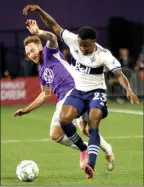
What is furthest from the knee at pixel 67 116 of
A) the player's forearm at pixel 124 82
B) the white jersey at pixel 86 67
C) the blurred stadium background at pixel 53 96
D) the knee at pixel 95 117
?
the blurred stadium background at pixel 53 96

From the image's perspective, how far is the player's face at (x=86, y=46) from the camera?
33.2ft

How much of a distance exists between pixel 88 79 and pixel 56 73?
1303 millimetres

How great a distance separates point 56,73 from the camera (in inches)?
464

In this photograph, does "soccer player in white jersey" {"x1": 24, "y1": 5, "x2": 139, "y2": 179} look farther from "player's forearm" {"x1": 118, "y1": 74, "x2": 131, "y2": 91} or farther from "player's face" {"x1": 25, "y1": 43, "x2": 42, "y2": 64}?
"player's face" {"x1": 25, "y1": 43, "x2": 42, "y2": 64}

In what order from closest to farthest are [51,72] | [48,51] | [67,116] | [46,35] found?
[67,116] < [46,35] < [48,51] < [51,72]

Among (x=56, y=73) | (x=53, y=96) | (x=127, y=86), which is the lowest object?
(x=53, y=96)

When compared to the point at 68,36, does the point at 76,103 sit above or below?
below

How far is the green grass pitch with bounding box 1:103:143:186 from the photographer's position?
41.2ft

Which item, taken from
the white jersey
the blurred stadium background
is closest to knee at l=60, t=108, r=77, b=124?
the white jersey

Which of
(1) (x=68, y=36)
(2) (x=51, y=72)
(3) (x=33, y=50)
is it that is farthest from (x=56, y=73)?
(1) (x=68, y=36)

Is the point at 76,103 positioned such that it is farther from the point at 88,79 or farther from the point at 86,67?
the point at 86,67

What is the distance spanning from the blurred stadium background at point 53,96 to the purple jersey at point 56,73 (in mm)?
2650

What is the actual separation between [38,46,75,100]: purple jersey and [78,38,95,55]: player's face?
1292 millimetres

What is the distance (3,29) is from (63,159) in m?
17.4
